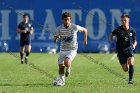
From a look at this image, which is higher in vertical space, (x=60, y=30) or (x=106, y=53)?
(x=60, y=30)

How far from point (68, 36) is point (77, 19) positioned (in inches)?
750

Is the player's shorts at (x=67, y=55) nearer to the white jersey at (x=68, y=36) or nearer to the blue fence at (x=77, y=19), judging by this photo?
the white jersey at (x=68, y=36)

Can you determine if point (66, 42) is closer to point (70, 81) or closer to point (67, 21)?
point (67, 21)

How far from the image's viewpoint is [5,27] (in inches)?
1359

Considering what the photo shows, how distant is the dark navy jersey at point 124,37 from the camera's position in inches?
631

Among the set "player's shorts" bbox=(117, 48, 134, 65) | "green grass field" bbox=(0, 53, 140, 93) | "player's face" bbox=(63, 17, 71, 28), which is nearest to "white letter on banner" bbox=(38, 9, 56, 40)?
"green grass field" bbox=(0, 53, 140, 93)

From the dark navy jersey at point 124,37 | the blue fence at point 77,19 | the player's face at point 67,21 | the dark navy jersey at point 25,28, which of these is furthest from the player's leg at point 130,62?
the blue fence at point 77,19

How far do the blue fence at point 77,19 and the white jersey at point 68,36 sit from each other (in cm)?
1863

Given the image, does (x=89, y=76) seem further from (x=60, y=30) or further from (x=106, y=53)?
(x=106, y=53)

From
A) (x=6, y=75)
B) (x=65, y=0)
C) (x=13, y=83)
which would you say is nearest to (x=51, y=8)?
(x=65, y=0)

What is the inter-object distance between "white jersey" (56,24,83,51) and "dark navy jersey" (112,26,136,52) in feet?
3.61

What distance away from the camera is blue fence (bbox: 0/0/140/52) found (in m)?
34.4

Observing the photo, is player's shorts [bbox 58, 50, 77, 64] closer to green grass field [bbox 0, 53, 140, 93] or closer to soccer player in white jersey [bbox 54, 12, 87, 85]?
soccer player in white jersey [bbox 54, 12, 87, 85]

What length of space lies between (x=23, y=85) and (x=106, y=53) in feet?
60.9
